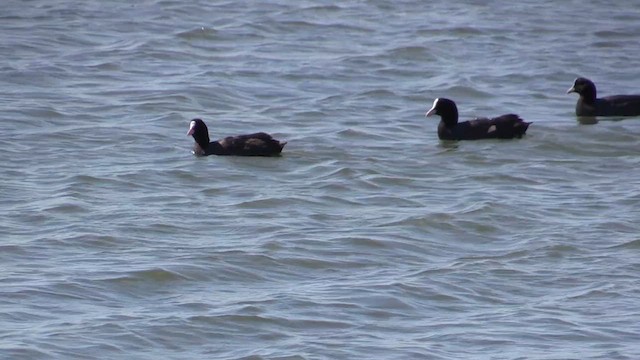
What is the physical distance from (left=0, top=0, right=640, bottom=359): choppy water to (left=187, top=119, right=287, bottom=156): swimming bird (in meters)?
0.11

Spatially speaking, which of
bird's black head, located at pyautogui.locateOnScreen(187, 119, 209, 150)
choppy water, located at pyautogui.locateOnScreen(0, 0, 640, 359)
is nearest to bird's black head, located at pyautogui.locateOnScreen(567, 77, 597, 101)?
choppy water, located at pyautogui.locateOnScreen(0, 0, 640, 359)

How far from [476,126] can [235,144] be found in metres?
2.61

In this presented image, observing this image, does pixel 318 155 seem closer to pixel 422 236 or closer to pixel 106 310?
pixel 422 236

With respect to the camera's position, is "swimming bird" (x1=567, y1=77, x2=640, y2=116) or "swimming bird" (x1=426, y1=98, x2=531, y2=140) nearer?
"swimming bird" (x1=426, y1=98, x2=531, y2=140)

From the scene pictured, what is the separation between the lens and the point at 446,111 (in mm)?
16688

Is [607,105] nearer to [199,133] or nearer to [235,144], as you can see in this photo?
[235,144]

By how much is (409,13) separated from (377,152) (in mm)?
10241

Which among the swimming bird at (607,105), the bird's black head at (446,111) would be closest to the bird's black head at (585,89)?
the swimming bird at (607,105)

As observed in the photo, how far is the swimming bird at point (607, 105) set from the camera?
57.7 feet

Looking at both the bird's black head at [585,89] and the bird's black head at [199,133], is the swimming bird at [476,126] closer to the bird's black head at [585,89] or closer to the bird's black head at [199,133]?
the bird's black head at [585,89]

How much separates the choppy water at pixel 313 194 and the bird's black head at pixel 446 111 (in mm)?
268

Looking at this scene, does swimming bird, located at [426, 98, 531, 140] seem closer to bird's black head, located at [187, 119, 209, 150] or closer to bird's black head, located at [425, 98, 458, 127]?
bird's black head, located at [425, 98, 458, 127]

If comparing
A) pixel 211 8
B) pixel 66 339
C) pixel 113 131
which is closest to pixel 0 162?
pixel 113 131

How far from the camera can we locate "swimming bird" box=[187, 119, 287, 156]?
1514cm
